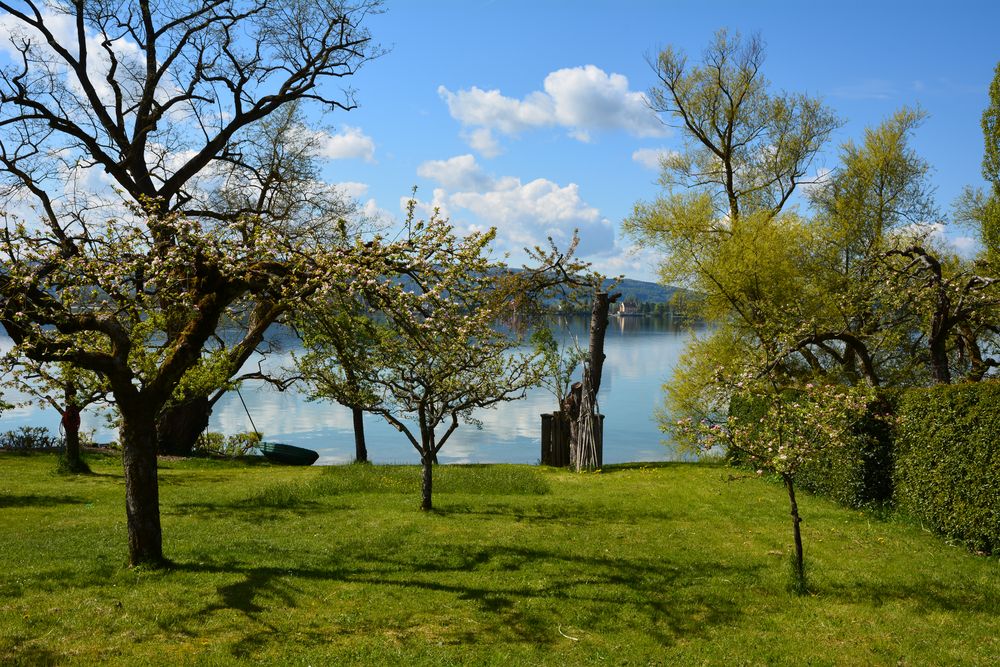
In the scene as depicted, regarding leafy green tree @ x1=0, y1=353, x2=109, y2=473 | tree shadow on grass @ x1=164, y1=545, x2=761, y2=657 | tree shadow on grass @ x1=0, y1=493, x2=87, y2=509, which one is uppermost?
leafy green tree @ x1=0, y1=353, x2=109, y2=473

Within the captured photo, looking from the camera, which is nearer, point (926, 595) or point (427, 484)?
point (926, 595)

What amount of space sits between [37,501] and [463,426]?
28.9 meters

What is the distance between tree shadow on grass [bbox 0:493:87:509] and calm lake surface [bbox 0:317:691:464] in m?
11.4

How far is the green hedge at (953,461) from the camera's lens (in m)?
10.9

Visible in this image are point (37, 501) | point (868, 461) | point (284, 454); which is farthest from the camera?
point (284, 454)

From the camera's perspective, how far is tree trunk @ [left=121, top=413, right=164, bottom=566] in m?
9.78

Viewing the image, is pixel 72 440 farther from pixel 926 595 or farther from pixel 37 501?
pixel 926 595

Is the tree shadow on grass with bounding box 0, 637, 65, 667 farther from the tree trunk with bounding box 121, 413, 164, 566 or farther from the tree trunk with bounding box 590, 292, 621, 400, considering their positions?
the tree trunk with bounding box 590, 292, 621, 400

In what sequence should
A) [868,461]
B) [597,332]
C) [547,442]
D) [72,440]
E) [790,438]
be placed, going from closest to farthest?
[790,438] < [868,461] < [72,440] < [547,442] < [597,332]

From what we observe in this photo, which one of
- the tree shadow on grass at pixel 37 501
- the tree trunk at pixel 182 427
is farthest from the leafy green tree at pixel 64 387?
the tree trunk at pixel 182 427

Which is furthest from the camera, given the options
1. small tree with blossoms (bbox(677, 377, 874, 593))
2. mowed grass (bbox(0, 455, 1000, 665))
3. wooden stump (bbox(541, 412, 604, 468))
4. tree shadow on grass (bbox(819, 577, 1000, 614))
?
wooden stump (bbox(541, 412, 604, 468))

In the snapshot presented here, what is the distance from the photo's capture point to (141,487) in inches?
388

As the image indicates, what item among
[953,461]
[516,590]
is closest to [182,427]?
[516,590]

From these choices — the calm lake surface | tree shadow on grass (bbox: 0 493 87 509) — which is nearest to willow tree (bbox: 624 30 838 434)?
the calm lake surface
